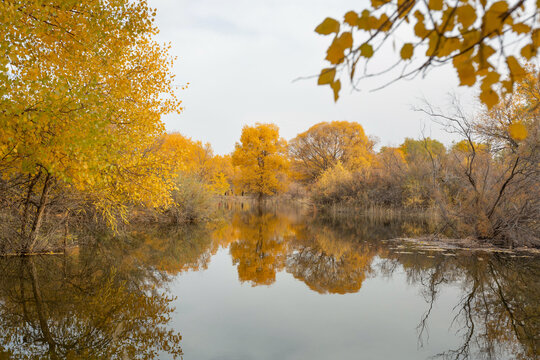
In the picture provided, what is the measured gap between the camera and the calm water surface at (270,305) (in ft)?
13.1

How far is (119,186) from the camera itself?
7812 millimetres

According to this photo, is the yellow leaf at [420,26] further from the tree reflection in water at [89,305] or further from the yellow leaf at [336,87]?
the tree reflection in water at [89,305]

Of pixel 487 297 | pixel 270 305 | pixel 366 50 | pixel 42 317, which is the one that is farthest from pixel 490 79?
pixel 42 317

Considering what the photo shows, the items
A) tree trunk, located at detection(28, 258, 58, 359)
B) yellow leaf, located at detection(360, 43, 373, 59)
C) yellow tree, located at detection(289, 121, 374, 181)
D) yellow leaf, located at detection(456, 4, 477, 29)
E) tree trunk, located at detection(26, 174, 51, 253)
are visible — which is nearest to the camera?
yellow leaf, located at detection(456, 4, 477, 29)

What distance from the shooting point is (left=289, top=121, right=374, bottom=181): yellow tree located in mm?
35903

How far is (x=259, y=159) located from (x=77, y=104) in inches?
1198

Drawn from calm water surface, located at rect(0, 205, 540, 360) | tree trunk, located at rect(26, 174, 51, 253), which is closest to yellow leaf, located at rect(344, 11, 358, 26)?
calm water surface, located at rect(0, 205, 540, 360)

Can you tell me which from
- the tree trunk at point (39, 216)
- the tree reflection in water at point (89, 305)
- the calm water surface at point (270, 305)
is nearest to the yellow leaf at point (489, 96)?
the calm water surface at point (270, 305)

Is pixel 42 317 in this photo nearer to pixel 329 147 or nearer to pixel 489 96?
pixel 489 96

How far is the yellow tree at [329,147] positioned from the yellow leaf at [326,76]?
34020 millimetres

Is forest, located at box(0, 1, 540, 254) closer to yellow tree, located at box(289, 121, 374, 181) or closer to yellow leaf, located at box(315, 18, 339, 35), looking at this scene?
yellow leaf, located at box(315, 18, 339, 35)

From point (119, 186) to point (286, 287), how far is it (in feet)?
13.9

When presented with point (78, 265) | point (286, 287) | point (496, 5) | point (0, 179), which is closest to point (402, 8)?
point (496, 5)

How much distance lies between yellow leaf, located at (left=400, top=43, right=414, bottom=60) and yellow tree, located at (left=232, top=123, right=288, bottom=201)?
3298cm
